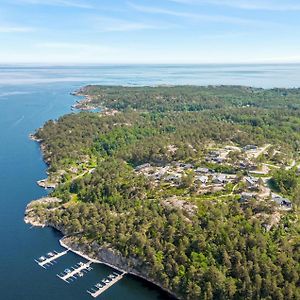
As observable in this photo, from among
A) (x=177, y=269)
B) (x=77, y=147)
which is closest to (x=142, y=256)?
(x=177, y=269)

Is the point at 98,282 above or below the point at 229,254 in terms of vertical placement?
below

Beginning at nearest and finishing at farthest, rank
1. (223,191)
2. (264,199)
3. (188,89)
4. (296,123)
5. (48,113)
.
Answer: (264,199)
(223,191)
(296,123)
(48,113)
(188,89)

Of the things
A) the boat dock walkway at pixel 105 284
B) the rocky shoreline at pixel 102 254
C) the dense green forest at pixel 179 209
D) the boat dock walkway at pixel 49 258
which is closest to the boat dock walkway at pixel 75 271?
the rocky shoreline at pixel 102 254

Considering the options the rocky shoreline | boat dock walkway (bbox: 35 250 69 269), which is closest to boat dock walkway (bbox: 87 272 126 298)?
the rocky shoreline

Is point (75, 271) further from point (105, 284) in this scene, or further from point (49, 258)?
point (49, 258)

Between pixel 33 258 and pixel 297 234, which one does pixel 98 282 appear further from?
pixel 297 234

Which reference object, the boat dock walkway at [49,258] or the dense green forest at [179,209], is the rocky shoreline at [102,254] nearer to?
the dense green forest at [179,209]

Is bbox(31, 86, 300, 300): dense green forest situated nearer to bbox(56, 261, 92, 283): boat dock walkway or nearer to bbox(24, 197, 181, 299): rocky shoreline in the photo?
bbox(24, 197, 181, 299): rocky shoreline
